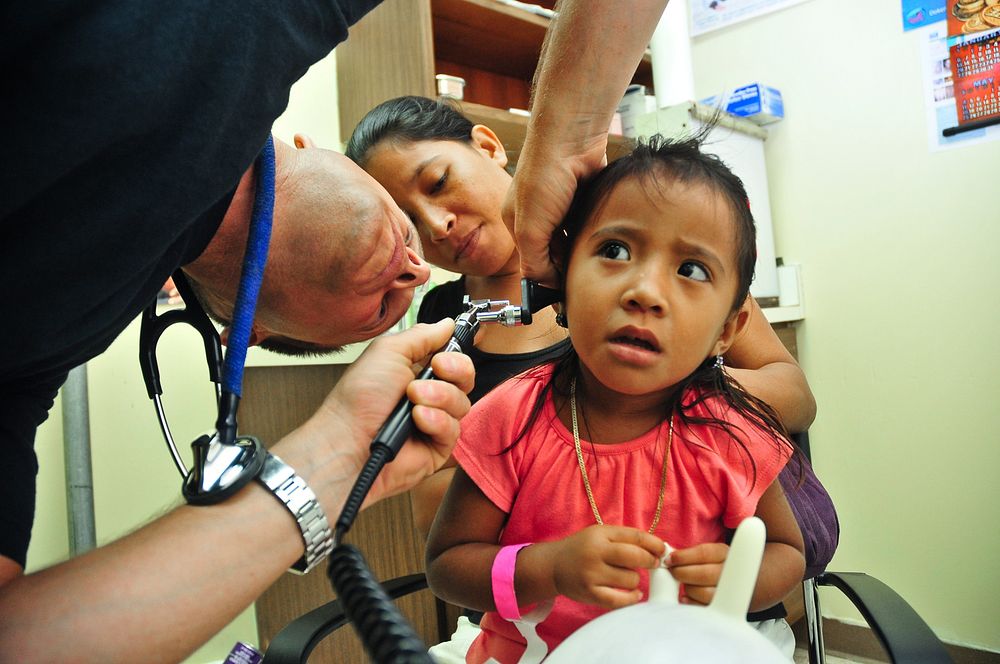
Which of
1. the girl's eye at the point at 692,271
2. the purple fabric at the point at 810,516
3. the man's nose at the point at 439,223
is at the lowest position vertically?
the purple fabric at the point at 810,516

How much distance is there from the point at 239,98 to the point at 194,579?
40cm

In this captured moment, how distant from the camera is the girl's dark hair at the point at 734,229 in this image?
772 mm

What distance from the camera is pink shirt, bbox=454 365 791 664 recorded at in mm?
755

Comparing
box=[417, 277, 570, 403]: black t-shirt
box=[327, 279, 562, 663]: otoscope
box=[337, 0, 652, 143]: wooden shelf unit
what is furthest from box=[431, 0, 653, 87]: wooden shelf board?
box=[327, 279, 562, 663]: otoscope

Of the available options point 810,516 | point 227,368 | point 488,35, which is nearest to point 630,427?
point 810,516

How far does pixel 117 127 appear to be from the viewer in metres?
0.53

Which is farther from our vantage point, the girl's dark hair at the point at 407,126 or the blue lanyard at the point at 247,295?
the girl's dark hair at the point at 407,126

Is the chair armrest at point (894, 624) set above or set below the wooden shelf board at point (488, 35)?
below

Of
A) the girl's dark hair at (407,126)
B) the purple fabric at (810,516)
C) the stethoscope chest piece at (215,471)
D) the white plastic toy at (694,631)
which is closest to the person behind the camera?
the white plastic toy at (694,631)

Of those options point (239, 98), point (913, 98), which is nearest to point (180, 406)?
point (239, 98)

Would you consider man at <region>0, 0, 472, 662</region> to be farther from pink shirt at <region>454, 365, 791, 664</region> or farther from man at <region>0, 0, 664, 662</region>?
pink shirt at <region>454, 365, 791, 664</region>

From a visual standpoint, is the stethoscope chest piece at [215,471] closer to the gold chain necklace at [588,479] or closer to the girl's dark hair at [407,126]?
→ the gold chain necklace at [588,479]

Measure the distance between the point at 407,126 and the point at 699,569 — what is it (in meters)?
0.97

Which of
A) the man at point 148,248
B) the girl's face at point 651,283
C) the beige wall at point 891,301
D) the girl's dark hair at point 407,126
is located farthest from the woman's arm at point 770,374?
the beige wall at point 891,301
